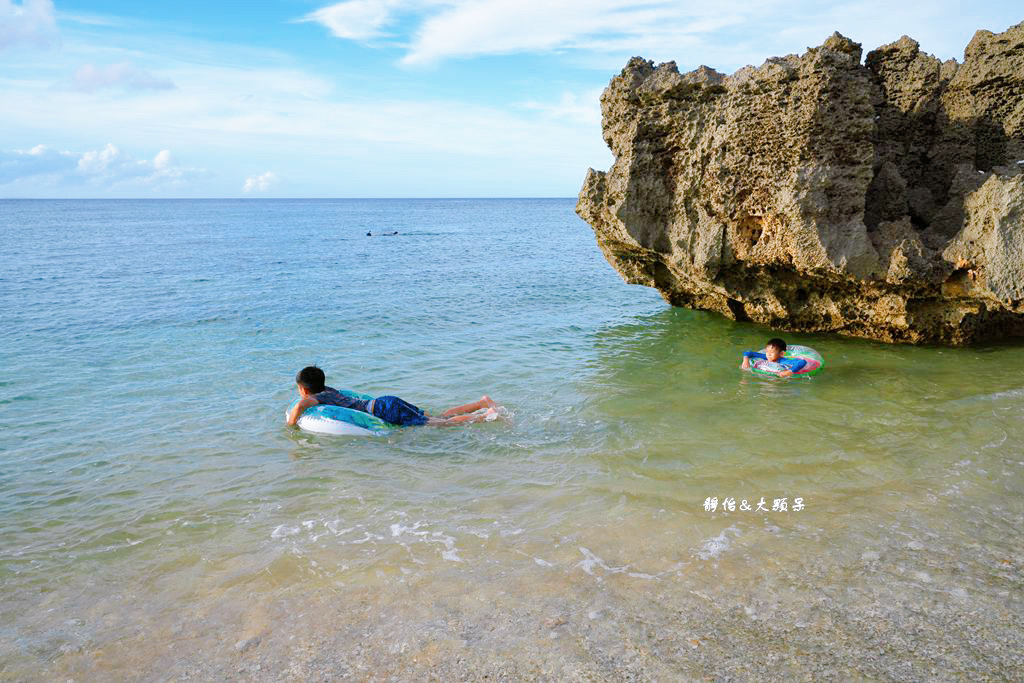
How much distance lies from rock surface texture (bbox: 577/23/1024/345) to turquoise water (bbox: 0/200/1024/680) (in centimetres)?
139

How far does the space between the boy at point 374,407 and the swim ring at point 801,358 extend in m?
5.60

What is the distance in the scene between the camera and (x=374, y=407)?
1052 centimetres

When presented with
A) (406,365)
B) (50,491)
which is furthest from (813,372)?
(50,491)

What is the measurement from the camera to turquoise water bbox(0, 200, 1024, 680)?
542 centimetres

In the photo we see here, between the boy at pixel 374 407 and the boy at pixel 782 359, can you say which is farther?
the boy at pixel 782 359

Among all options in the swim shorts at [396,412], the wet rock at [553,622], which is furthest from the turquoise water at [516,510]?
the swim shorts at [396,412]

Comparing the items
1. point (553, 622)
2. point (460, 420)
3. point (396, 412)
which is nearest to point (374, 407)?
→ point (396, 412)

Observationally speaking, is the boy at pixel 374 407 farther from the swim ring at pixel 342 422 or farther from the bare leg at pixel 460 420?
the swim ring at pixel 342 422

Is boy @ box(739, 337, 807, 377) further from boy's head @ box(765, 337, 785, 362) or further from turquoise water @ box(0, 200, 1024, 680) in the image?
turquoise water @ box(0, 200, 1024, 680)

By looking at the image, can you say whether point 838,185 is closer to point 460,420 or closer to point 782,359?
point 782,359

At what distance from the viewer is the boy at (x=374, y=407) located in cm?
1049

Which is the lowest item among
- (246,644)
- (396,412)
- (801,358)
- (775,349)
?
(246,644)

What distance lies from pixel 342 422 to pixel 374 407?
1.76 ft

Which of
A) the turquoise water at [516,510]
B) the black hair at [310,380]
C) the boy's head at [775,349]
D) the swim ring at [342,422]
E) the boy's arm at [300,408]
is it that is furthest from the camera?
the boy's head at [775,349]
